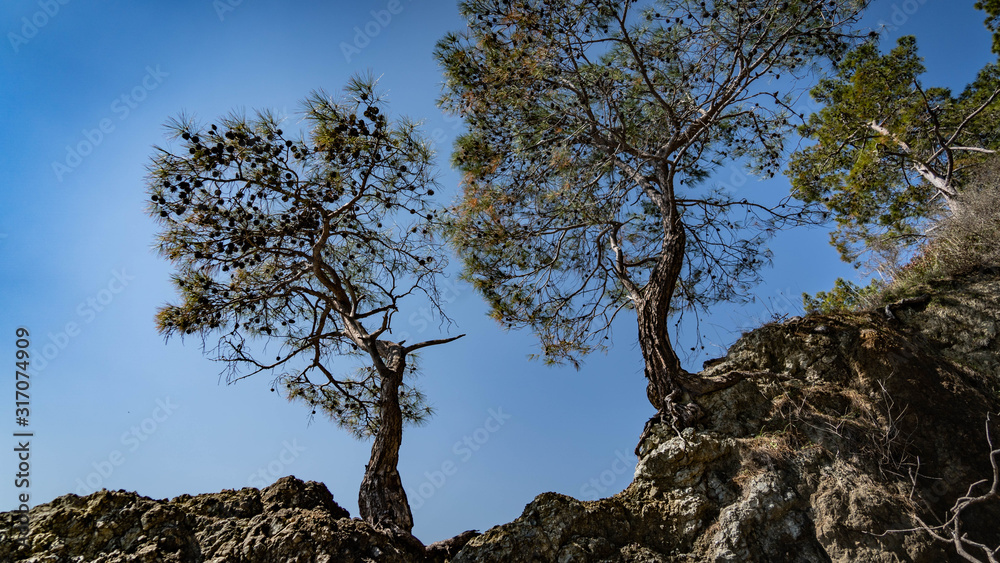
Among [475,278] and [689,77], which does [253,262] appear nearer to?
[475,278]

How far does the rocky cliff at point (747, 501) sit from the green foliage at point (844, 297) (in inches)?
86.6

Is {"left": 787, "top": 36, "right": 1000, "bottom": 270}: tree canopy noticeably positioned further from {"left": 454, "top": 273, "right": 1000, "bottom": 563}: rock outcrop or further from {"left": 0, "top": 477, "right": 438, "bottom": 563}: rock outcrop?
{"left": 0, "top": 477, "right": 438, "bottom": 563}: rock outcrop

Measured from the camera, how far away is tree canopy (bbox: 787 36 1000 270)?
7.66 m

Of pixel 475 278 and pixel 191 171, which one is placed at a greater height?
pixel 191 171

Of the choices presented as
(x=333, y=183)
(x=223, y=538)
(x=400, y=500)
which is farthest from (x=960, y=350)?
(x=223, y=538)

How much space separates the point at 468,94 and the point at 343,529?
404 centimetres

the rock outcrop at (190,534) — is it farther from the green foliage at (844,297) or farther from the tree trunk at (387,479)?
the green foliage at (844,297)

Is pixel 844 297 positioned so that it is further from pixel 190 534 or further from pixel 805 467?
pixel 190 534

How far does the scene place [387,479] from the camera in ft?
12.1

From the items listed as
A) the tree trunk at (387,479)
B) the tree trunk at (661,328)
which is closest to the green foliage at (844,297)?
the tree trunk at (661,328)

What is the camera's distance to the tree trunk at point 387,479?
349 centimetres

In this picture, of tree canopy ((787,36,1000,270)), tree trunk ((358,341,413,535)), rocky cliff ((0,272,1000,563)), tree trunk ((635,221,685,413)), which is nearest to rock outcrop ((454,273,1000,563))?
rocky cliff ((0,272,1000,563))

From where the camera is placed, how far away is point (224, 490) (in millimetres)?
3340

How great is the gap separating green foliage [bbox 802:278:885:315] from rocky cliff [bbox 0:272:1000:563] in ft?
7.22
